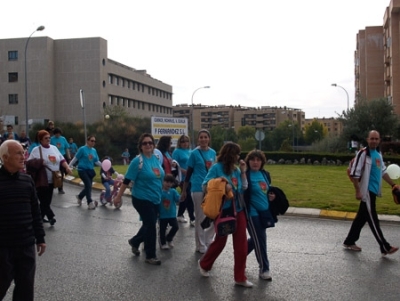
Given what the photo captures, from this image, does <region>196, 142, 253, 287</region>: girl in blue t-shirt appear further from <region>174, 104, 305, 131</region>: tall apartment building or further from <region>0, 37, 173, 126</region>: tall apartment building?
<region>174, 104, 305, 131</region>: tall apartment building

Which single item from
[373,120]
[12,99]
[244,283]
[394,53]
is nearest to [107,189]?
[244,283]

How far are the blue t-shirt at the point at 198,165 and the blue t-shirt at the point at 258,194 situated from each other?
5.09 feet

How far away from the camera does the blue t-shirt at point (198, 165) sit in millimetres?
7762

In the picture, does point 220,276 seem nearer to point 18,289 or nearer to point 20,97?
point 18,289

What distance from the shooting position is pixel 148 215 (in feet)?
22.7

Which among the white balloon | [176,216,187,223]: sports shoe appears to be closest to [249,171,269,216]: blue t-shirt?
the white balloon

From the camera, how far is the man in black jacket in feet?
13.5

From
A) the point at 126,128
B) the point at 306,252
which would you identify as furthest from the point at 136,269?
the point at 126,128

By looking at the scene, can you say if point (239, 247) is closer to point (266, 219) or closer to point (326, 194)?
point (266, 219)

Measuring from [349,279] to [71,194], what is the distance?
408 inches

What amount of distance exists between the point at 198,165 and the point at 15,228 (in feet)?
13.2

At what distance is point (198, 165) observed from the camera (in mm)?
7859

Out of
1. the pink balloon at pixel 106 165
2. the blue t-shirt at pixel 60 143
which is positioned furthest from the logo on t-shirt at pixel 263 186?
the blue t-shirt at pixel 60 143

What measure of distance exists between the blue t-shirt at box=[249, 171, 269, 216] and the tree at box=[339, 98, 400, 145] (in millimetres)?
37380
